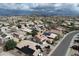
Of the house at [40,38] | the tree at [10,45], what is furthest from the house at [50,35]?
the tree at [10,45]

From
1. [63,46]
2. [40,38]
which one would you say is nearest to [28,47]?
[40,38]

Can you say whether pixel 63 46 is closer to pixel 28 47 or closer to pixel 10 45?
pixel 28 47

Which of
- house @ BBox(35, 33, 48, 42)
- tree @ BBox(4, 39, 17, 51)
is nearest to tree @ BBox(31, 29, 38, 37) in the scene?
house @ BBox(35, 33, 48, 42)

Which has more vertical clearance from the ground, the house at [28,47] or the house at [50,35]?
the house at [50,35]

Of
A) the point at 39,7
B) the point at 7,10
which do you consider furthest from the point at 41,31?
the point at 7,10

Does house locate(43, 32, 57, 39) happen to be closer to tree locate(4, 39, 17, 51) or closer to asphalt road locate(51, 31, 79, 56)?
asphalt road locate(51, 31, 79, 56)

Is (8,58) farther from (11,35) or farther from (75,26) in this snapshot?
(75,26)

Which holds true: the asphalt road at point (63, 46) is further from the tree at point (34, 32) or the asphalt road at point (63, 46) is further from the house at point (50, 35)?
the tree at point (34, 32)
